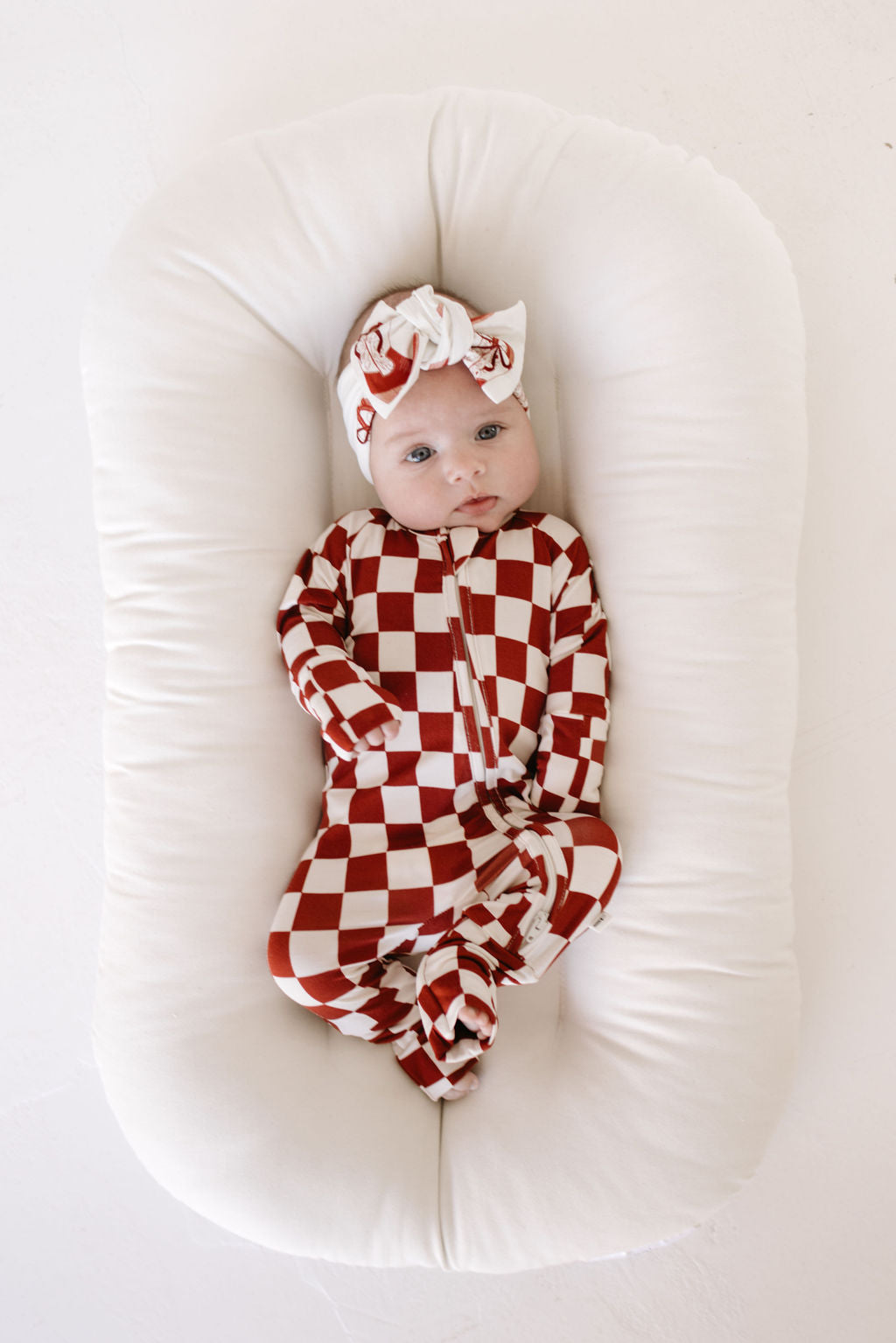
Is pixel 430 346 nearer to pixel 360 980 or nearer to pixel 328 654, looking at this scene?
pixel 328 654

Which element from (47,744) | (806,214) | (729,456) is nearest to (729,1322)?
(729,456)

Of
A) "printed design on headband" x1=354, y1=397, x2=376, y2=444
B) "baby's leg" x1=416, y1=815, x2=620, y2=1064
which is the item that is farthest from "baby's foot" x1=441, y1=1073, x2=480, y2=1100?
"printed design on headband" x1=354, y1=397, x2=376, y2=444

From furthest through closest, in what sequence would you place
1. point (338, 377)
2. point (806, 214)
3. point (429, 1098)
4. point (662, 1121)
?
point (806, 214)
point (338, 377)
point (429, 1098)
point (662, 1121)

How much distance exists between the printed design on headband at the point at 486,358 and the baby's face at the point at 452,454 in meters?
0.03

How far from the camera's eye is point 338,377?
1.53 m

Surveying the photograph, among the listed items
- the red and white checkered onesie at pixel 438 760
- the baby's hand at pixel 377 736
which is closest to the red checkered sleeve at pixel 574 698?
the red and white checkered onesie at pixel 438 760

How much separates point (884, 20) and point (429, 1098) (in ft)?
6.57

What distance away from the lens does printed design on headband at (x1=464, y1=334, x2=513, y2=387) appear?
51.6 inches

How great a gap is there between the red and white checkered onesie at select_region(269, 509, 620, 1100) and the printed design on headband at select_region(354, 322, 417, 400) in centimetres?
24

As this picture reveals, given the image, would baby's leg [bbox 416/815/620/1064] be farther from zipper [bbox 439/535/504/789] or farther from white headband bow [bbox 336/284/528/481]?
white headband bow [bbox 336/284/528/481]

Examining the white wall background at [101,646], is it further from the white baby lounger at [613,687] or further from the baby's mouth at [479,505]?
the baby's mouth at [479,505]

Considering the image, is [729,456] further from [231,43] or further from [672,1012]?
[231,43]

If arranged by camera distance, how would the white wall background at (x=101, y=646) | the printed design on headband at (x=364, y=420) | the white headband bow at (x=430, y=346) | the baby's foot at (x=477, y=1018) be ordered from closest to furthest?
the baby's foot at (x=477, y=1018)
the white headband bow at (x=430, y=346)
the printed design on headband at (x=364, y=420)
the white wall background at (x=101, y=646)

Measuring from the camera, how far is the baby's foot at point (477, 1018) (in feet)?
3.77
